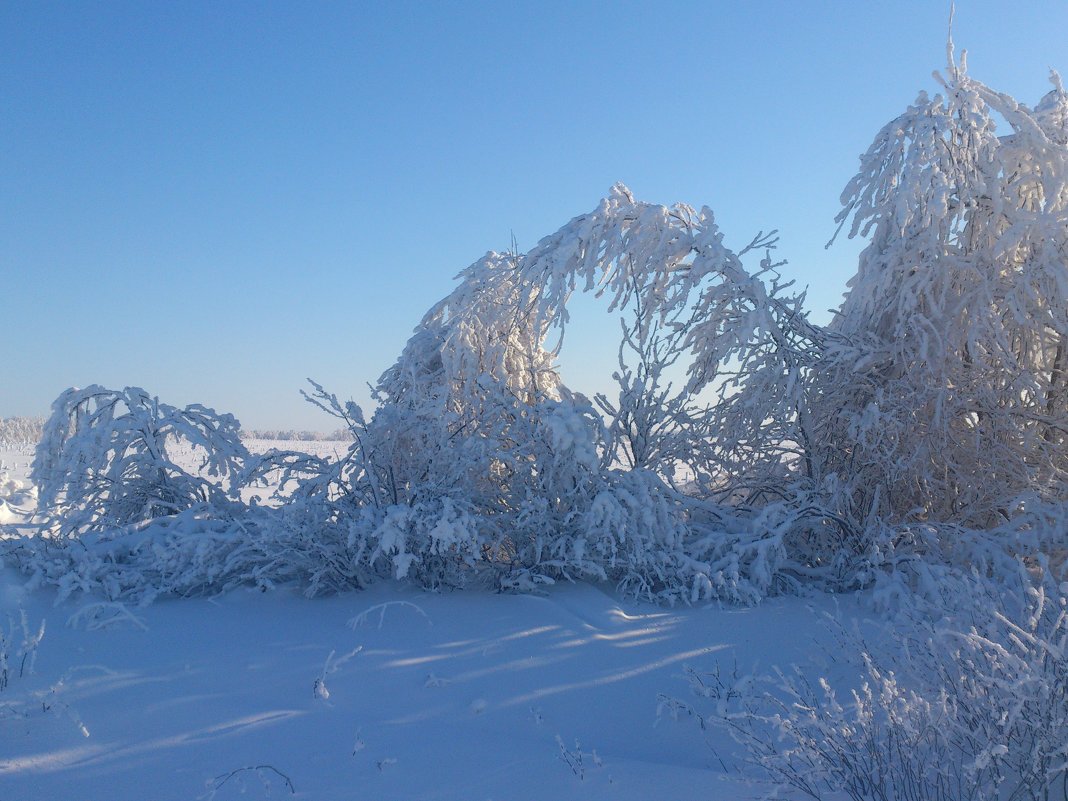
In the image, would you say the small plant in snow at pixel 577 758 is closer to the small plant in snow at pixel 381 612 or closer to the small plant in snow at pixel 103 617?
the small plant in snow at pixel 381 612

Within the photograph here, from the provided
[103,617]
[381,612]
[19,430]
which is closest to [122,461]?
[103,617]

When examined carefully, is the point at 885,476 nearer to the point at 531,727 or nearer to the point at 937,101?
the point at 937,101

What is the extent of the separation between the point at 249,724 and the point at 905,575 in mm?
4173

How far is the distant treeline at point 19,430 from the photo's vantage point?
34209 millimetres

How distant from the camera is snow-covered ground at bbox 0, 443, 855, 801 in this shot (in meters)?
3.01

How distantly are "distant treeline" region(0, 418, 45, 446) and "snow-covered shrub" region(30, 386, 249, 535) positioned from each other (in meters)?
30.5

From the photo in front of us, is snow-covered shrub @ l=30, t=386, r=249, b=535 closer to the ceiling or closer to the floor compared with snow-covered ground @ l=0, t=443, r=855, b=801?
closer to the ceiling

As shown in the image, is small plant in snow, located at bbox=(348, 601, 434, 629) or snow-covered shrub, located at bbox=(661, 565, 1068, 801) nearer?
snow-covered shrub, located at bbox=(661, 565, 1068, 801)

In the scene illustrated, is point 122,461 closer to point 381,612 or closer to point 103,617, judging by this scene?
point 103,617

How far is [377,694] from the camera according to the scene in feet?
12.2

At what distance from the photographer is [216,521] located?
5656 millimetres

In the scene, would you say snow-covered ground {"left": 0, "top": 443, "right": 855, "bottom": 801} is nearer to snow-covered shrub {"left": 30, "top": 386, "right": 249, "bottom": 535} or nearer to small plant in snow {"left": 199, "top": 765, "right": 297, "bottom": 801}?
small plant in snow {"left": 199, "top": 765, "right": 297, "bottom": 801}

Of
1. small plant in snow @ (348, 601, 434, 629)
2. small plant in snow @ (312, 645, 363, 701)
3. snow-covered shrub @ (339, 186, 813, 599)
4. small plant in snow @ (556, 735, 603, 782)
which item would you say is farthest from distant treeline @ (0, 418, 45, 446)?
small plant in snow @ (556, 735, 603, 782)

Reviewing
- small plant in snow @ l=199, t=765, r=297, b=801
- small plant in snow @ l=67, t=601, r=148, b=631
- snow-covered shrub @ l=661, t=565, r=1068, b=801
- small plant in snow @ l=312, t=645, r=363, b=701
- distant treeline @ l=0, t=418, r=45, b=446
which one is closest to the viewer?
snow-covered shrub @ l=661, t=565, r=1068, b=801
